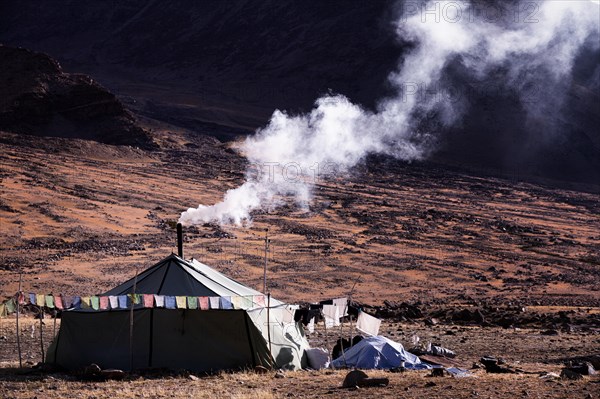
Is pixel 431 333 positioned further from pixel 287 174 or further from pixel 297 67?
pixel 297 67

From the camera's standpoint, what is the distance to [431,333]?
2570 cm

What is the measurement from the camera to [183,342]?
57.1 feet

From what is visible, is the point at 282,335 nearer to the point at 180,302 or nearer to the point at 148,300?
the point at 180,302

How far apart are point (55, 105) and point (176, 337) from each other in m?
65.4

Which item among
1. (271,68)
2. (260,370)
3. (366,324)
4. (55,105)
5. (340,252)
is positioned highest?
(271,68)

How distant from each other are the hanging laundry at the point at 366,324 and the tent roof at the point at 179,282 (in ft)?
6.44

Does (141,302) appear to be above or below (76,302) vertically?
above

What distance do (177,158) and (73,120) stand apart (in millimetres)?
10122

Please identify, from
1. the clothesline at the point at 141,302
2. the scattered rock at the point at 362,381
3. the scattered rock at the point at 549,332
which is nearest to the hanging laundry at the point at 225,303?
the clothesline at the point at 141,302

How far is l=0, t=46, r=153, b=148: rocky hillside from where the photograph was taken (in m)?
77.2

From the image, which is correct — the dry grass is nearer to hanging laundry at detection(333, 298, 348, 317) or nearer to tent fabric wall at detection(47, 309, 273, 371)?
tent fabric wall at detection(47, 309, 273, 371)

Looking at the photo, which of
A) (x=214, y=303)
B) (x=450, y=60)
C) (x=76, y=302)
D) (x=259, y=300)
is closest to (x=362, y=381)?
Result: (x=214, y=303)

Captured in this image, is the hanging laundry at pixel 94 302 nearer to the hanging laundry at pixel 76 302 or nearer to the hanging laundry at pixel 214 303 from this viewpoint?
the hanging laundry at pixel 76 302

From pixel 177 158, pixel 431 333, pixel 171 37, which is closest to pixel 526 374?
pixel 431 333
